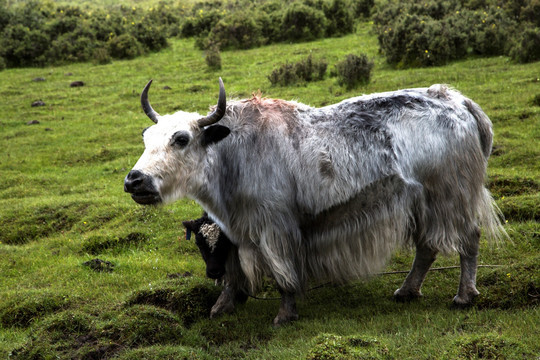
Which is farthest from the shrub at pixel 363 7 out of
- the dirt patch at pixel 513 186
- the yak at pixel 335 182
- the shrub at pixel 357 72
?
the yak at pixel 335 182

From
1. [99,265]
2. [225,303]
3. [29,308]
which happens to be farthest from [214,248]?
[99,265]

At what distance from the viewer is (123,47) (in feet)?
75.8

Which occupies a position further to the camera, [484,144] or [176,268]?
[176,268]

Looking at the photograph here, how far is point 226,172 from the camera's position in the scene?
5.50m

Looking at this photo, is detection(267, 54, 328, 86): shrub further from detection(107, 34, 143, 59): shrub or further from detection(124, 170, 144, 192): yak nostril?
detection(124, 170, 144, 192): yak nostril

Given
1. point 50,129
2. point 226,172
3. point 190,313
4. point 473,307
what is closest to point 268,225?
point 226,172

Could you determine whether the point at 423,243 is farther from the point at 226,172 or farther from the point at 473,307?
the point at 226,172

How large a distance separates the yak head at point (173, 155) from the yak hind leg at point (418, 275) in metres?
2.42

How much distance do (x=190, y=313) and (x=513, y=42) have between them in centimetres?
1385

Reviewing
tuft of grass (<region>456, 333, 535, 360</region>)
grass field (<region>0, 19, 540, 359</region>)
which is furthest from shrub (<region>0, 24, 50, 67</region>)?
tuft of grass (<region>456, 333, 535, 360</region>)

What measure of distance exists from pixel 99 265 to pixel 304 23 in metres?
17.9

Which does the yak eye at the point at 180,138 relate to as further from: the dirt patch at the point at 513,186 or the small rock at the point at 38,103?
the small rock at the point at 38,103

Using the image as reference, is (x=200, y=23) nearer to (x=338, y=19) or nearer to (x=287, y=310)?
(x=338, y=19)

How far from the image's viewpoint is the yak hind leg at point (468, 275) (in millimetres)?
5340
